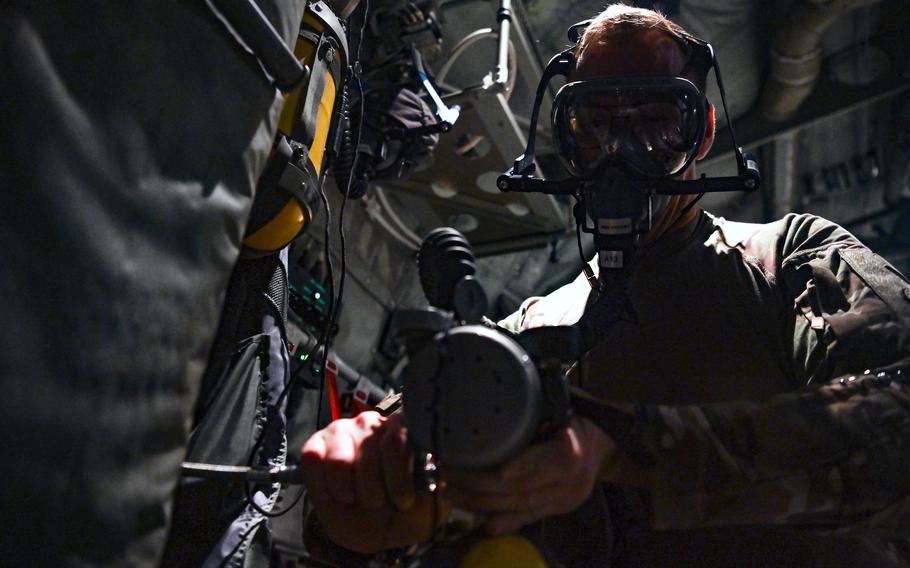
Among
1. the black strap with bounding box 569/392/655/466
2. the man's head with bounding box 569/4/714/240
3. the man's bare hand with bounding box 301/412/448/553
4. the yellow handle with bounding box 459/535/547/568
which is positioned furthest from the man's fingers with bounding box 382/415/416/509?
the man's head with bounding box 569/4/714/240

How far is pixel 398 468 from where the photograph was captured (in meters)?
0.98

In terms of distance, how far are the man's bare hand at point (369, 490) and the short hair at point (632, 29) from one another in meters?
1.22

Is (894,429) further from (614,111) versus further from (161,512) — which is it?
(161,512)

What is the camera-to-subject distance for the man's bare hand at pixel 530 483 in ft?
2.73

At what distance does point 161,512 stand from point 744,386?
1.11 metres

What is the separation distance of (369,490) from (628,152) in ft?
3.24

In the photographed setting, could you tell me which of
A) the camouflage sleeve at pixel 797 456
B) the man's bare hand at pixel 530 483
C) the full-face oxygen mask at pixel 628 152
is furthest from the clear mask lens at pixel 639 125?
the man's bare hand at pixel 530 483

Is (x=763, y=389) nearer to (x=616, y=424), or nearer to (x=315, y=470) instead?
(x=616, y=424)

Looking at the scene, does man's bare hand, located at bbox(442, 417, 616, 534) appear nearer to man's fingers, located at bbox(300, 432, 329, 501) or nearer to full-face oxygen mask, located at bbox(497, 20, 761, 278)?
man's fingers, located at bbox(300, 432, 329, 501)

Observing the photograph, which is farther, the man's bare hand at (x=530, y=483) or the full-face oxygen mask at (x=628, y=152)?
the full-face oxygen mask at (x=628, y=152)

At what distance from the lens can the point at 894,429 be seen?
1.07m

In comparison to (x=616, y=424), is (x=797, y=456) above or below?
below

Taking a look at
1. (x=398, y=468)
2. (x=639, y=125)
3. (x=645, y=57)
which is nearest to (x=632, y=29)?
(x=645, y=57)

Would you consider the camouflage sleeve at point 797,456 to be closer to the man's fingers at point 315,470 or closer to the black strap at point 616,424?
the black strap at point 616,424
